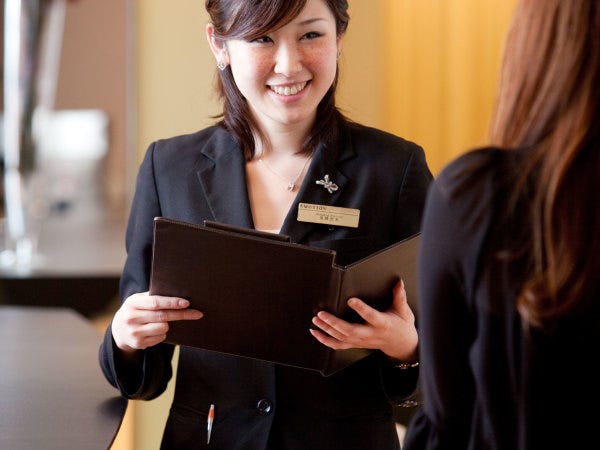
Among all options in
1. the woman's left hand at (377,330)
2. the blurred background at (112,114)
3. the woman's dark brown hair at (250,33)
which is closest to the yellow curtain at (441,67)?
the blurred background at (112,114)

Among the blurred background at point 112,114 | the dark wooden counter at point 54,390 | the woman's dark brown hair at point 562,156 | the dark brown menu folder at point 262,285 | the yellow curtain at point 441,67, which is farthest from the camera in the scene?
the yellow curtain at point 441,67

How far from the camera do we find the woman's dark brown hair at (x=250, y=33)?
5.50 ft

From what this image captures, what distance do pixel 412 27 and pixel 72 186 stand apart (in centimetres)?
259

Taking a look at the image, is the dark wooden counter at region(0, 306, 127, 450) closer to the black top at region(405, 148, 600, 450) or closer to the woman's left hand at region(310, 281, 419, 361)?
the woman's left hand at region(310, 281, 419, 361)

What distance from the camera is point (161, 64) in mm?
3332

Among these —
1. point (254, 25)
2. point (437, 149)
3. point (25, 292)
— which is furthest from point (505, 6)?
point (254, 25)

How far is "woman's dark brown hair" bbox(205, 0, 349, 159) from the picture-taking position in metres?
1.68

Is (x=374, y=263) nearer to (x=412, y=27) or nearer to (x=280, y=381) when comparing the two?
(x=280, y=381)

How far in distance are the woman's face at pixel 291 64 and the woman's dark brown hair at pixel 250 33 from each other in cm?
3

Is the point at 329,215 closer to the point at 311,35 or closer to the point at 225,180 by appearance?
the point at 225,180

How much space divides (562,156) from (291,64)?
85 cm

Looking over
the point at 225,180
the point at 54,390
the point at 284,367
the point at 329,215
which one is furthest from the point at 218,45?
the point at 54,390

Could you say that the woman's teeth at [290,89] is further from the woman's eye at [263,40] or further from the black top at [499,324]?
the black top at [499,324]

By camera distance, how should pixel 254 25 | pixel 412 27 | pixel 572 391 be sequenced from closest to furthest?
pixel 572 391, pixel 254 25, pixel 412 27
